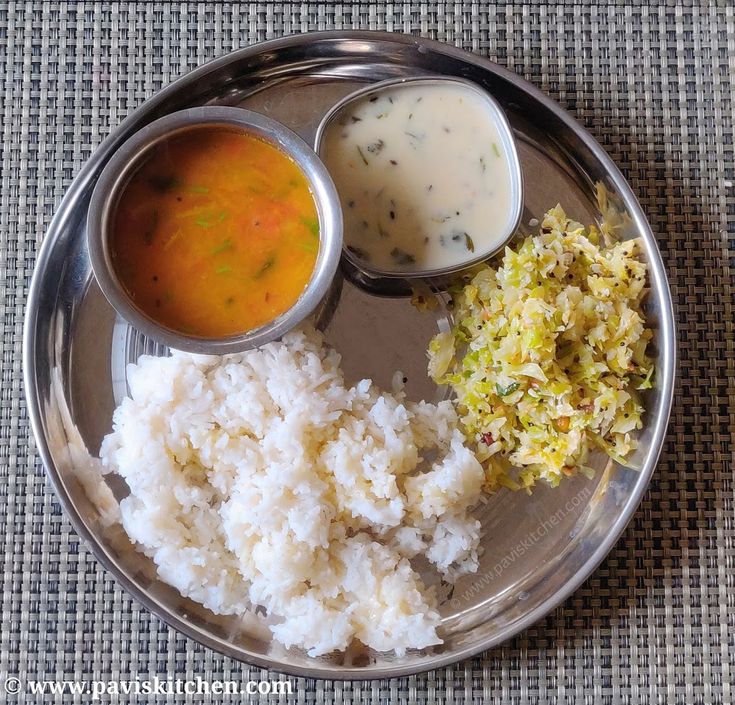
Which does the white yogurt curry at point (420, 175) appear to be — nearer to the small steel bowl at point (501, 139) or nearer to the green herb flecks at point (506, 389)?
the small steel bowl at point (501, 139)

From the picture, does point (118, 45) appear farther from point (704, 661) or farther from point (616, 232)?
point (704, 661)

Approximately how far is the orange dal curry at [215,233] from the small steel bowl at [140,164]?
0.02m

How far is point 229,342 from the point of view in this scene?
1.77m

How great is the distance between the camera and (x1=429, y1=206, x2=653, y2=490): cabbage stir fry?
191 cm

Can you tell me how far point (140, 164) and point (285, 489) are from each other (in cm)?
82

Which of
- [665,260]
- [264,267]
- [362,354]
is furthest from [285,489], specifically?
[665,260]

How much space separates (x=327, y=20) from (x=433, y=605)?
1.59 metres

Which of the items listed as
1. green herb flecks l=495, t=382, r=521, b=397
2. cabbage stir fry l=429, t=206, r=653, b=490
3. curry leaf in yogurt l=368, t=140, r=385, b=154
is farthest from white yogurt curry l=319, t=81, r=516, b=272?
green herb flecks l=495, t=382, r=521, b=397

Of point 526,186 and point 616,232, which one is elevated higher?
point 526,186

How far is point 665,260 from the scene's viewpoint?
2184 millimetres

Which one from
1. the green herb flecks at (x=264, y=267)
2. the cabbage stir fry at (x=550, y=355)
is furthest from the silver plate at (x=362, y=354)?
the green herb flecks at (x=264, y=267)

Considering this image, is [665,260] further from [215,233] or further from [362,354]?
[215,233]

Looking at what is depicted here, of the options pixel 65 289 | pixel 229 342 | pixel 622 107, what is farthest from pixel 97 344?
pixel 622 107

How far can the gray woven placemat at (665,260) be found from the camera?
2.08 m
